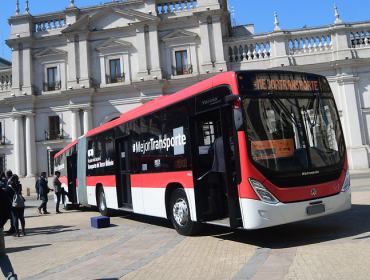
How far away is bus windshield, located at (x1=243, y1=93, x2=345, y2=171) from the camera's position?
20.3 feet

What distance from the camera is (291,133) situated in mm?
6441

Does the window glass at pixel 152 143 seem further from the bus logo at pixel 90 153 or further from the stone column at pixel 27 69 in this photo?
the stone column at pixel 27 69

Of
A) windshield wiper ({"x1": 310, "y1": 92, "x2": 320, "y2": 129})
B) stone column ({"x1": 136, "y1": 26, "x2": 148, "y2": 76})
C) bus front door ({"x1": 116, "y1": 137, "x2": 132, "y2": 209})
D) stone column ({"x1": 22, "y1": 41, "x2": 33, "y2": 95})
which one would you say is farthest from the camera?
stone column ({"x1": 22, "y1": 41, "x2": 33, "y2": 95})

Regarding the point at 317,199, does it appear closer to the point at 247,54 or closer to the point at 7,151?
the point at 247,54

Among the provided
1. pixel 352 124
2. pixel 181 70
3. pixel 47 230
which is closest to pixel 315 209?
pixel 47 230

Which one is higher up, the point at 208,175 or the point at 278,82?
the point at 278,82

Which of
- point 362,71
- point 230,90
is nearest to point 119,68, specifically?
point 362,71

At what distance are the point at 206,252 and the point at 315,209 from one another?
2118 mm

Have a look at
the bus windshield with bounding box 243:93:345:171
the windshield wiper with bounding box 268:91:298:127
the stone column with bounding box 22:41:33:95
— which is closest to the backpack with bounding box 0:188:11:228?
the bus windshield with bounding box 243:93:345:171

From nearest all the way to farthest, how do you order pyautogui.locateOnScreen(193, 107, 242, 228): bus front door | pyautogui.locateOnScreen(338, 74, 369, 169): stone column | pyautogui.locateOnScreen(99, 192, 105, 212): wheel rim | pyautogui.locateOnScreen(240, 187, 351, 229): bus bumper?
pyautogui.locateOnScreen(240, 187, 351, 229): bus bumper < pyautogui.locateOnScreen(193, 107, 242, 228): bus front door < pyautogui.locateOnScreen(99, 192, 105, 212): wheel rim < pyautogui.locateOnScreen(338, 74, 369, 169): stone column

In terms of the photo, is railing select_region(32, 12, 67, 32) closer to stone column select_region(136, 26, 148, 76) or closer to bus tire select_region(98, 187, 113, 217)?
stone column select_region(136, 26, 148, 76)

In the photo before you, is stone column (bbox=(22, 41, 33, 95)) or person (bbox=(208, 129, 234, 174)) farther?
stone column (bbox=(22, 41, 33, 95))

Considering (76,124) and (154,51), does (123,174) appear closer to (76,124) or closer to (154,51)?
(154,51)

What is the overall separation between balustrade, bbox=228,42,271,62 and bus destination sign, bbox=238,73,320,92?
2228cm
